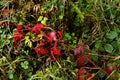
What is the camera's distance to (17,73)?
2.38m

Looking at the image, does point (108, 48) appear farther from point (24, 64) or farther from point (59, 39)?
point (24, 64)

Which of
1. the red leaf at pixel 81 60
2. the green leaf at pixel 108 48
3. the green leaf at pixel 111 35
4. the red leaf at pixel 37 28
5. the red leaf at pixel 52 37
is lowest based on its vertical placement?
the red leaf at pixel 81 60

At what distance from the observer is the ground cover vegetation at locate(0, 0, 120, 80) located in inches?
90.4

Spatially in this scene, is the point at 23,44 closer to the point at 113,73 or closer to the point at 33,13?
the point at 33,13

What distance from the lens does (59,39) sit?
2.42 meters

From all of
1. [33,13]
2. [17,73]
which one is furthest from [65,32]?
[17,73]

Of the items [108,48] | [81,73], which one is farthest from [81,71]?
[108,48]

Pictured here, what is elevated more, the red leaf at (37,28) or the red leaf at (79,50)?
the red leaf at (37,28)

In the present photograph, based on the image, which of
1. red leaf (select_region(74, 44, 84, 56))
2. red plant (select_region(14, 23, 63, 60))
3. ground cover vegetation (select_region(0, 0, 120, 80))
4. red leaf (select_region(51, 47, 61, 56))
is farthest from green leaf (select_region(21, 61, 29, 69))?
red leaf (select_region(74, 44, 84, 56))

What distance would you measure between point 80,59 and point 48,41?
30 centimetres

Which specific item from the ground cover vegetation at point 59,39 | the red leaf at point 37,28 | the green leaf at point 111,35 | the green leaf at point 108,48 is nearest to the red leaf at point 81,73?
the ground cover vegetation at point 59,39

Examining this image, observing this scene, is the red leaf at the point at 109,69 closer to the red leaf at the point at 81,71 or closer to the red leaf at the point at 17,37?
the red leaf at the point at 81,71

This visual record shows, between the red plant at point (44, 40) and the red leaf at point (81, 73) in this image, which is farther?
the red plant at point (44, 40)

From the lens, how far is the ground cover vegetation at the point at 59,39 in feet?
7.54
